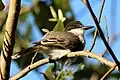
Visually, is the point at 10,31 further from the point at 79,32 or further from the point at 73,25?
the point at 73,25

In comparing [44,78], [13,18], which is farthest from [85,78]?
[13,18]

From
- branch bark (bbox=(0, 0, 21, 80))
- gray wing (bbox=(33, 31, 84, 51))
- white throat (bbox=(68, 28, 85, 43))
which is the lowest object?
white throat (bbox=(68, 28, 85, 43))

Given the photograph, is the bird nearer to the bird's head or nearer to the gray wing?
the gray wing

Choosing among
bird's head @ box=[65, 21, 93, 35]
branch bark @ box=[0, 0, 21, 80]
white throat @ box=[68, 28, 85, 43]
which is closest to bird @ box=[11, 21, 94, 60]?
white throat @ box=[68, 28, 85, 43]

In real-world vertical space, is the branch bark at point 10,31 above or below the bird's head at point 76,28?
above

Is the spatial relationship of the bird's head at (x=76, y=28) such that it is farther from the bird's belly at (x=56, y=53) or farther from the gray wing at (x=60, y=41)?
the bird's belly at (x=56, y=53)

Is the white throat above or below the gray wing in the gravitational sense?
below

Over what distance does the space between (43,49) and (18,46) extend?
529 millimetres

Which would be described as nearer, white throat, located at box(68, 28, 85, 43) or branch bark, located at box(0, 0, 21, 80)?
branch bark, located at box(0, 0, 21, 80)

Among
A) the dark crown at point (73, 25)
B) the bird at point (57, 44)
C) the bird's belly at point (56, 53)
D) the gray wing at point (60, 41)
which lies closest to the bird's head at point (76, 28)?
the dark crown at point (73, 25)

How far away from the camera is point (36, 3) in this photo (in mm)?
3271

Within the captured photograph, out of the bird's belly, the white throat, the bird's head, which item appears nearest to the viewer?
the bird's belly

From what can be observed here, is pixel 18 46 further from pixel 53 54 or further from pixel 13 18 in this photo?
pixel 13 18

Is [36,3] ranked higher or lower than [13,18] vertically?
lower
